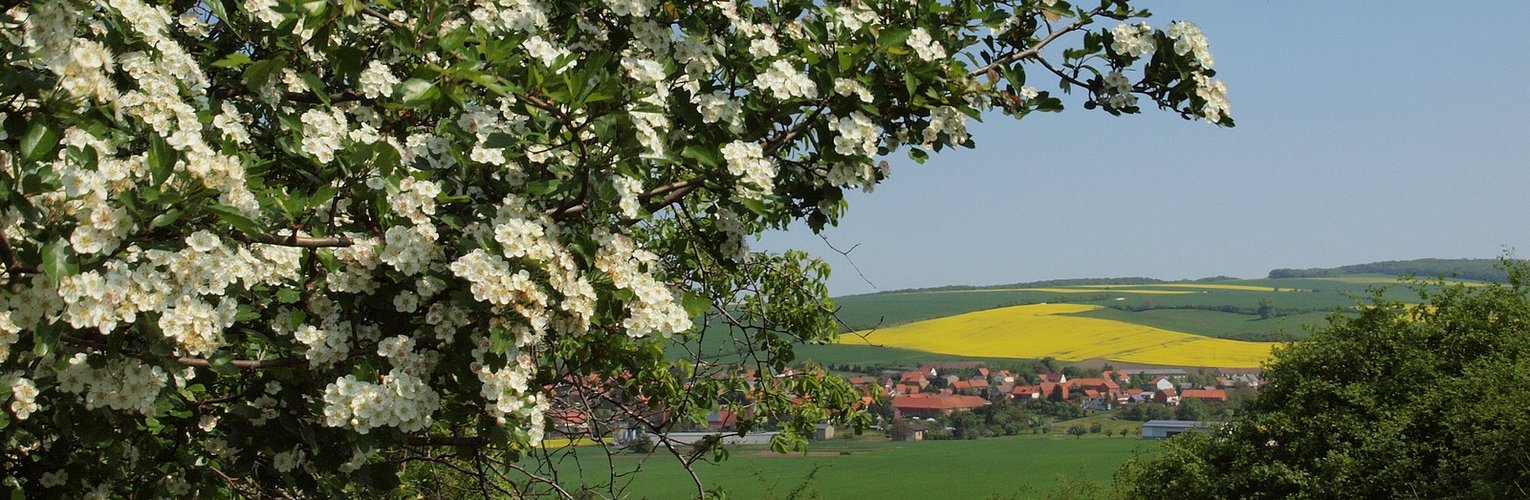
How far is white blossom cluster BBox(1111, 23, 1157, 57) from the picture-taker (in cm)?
410

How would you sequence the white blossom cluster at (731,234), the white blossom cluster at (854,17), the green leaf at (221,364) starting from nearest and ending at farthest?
the green leaf at (221,364)
the white blossom cluster at (854,17)
the white blossom cluster at (731,234)

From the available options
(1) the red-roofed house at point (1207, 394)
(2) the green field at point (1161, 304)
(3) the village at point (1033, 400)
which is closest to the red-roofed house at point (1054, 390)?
(3) the village at point (1033, 400)

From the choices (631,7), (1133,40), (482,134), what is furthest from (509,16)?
(1133,40)

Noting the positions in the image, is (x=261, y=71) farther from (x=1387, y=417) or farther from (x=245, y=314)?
(x=1387, y=417)

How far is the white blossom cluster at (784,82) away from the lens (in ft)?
11.2

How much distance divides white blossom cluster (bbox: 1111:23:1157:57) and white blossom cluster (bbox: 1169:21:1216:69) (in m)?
0.08

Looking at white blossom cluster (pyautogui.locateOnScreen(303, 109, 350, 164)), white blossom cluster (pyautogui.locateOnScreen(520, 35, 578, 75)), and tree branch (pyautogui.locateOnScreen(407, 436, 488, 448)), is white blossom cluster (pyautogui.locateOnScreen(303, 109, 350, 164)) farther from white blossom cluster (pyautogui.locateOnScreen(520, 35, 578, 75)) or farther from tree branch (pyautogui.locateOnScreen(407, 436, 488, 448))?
tree branch (pyautogui.locateOnScreen(407, 436, 488, 448))

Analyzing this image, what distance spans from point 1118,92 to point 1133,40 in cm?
20

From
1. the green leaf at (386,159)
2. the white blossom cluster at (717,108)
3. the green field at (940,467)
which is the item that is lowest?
the green field at (940,467)

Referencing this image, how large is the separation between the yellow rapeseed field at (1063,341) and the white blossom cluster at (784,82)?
137 ft

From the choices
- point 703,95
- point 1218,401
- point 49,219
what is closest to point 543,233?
point 703,95

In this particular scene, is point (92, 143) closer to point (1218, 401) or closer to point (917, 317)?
point (1218, 401)

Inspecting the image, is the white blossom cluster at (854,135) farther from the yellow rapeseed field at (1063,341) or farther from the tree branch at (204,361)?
the yellow rapeseed field at (1063,341)

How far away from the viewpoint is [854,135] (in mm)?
3430
